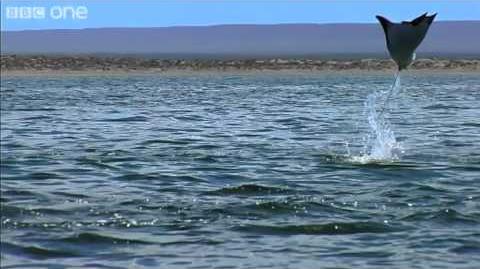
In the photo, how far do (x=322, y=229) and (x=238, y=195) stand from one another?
269cm

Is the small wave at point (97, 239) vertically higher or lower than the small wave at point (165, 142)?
lower

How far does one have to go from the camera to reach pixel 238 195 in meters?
14.9

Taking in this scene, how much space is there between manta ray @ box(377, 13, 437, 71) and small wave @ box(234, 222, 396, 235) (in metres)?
4.54

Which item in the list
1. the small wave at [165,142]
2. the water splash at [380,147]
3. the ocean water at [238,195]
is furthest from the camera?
the small wave at [165,142]

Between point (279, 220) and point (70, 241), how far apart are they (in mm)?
2783

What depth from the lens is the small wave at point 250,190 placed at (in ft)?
49.6

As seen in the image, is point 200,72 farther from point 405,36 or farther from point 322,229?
point 322,229

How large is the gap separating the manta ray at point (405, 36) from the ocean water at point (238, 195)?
6.72 ft

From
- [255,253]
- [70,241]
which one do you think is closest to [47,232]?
[70,241]

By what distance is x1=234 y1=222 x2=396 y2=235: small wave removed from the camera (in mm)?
12367

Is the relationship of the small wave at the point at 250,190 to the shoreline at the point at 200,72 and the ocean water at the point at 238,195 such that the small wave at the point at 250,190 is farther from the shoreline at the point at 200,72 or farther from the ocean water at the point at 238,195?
the shoreline at the point at 200,72

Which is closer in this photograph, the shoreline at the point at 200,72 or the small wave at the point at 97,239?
the small wave at the point at 97,239

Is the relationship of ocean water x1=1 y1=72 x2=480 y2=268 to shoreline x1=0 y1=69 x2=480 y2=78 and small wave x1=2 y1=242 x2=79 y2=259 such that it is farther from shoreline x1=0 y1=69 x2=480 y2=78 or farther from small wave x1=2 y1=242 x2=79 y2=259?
shoreline x1=0 y1=69 x2=480 y2=78

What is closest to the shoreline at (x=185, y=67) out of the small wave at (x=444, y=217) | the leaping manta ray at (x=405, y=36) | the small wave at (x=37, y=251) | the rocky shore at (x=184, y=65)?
the rocky shore at (x=184, y=65)
